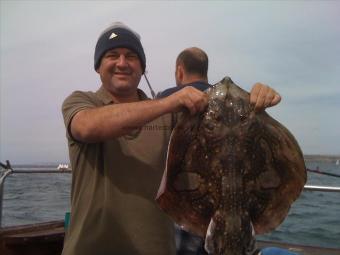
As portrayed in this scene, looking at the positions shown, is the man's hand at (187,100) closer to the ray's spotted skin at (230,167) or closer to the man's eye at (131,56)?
the ray's spotted skin at (230,167)

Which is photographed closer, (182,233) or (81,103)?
(81,103)

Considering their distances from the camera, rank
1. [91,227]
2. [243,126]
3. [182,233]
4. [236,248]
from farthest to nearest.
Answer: [182,233] < [91,227] < [243,126] < [236,248]

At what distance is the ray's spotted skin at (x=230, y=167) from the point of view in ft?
8.24

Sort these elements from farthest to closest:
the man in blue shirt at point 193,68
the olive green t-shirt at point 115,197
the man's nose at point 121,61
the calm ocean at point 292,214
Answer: the calm ocean at point 292,214
the man in blue shirt at point 193,68
the man's nose at point 121,61
the olive green t-shirt at point 115,197

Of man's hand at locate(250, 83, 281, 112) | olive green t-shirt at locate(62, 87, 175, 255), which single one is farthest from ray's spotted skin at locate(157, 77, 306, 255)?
olive green t-shirt at locate(62, 87, 175, 255)

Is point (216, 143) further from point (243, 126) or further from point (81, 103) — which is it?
point (81, 103)

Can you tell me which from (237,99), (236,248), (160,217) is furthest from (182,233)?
(237,99)

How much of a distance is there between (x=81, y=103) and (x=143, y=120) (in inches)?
25.3

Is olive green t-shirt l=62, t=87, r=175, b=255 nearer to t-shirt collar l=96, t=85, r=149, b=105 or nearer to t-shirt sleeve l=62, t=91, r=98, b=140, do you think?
t-shirt sleeve l=62, t=91, r=98, b=140

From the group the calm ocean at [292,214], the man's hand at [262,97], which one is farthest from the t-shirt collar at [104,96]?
the calm ocean at [292,214]

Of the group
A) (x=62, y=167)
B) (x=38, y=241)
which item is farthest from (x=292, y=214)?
(x=38, y=241)

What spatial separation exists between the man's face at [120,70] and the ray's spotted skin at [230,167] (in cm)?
79

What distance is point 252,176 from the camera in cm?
255

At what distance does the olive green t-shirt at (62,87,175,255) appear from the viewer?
9.09 ft
